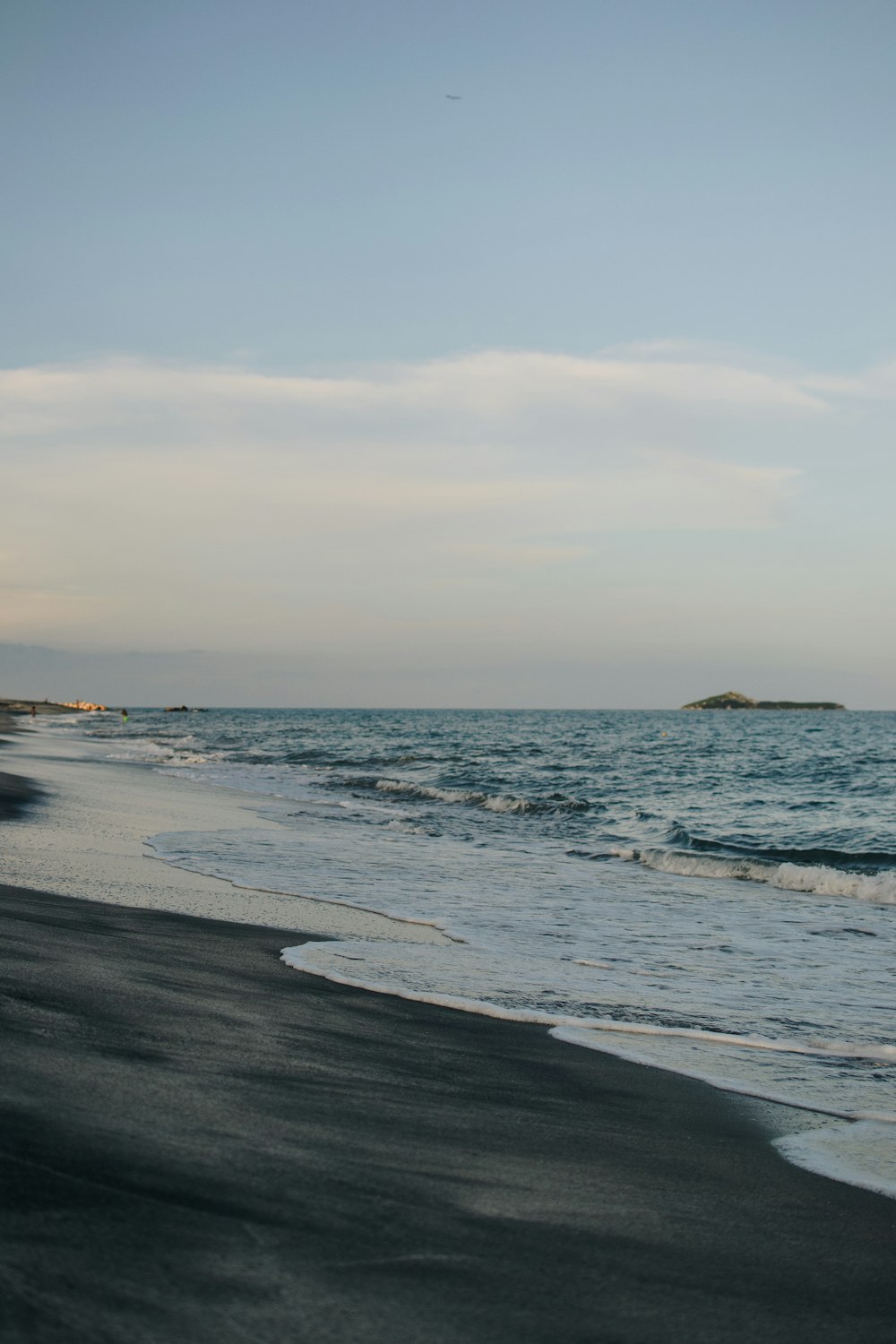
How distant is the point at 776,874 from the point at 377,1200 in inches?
557

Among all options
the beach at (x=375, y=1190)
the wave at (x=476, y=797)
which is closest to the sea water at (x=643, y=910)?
the wave at (x=476, y=797)

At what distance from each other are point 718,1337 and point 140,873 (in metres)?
9.74

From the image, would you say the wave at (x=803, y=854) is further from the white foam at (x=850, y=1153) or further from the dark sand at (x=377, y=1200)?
the dark sand at (x=377, y=1200)

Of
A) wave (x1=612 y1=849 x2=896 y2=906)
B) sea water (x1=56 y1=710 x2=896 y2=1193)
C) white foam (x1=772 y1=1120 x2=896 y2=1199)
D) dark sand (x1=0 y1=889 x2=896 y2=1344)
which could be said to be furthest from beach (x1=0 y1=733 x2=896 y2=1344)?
wave (x1=612 y1=849 x2=896 y2=906)

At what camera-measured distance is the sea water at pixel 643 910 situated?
599 centimetres

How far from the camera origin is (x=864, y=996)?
799cm

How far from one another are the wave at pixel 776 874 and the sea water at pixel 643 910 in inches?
1.9

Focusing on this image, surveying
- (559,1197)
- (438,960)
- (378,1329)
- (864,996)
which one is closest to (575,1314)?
(378,1329)

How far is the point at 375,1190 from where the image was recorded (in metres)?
3.04

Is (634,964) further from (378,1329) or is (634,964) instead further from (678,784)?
(678,784)

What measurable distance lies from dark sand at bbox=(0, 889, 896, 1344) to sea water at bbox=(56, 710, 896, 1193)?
82 centimetres

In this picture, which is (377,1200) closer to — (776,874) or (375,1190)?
(375,1190)

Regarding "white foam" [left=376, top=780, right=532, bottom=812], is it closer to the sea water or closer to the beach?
the sea water

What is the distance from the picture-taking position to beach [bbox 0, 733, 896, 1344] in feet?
7.77
